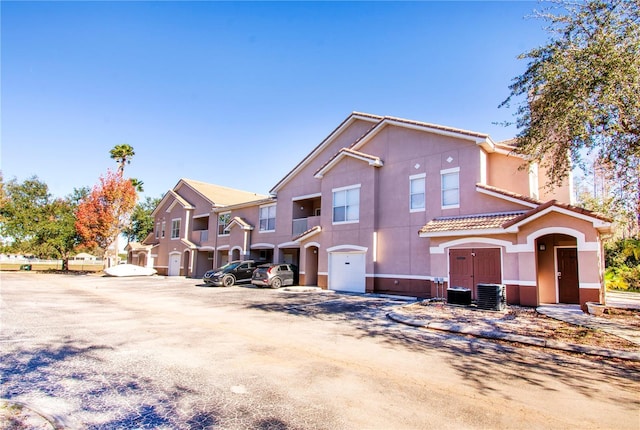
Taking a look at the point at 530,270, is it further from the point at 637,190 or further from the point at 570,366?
the point at 570,366

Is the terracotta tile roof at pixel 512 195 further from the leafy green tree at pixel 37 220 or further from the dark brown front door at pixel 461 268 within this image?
the leafy green tree at pixel 37 220

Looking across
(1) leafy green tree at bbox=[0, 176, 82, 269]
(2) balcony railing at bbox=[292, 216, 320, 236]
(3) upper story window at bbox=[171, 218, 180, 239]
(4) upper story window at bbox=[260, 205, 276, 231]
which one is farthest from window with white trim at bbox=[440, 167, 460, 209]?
(1) leafy green tree at bbox=[0, 176, 82, 269]

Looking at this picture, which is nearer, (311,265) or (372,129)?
(372,129)

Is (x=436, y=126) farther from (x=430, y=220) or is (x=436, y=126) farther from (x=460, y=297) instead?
(x=460, y=297)

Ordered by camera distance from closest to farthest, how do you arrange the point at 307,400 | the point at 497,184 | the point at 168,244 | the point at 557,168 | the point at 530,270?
1. the point at 307,400
2. the point at 557,168
3. the point at 530,270
4. the point at 497,184
5. the point at 168,244

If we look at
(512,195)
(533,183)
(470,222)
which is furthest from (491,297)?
(533,183)

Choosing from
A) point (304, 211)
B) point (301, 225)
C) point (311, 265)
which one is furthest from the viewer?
point (304, 211)

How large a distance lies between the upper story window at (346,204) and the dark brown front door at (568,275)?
9743 millimetres

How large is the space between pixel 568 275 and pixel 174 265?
33.5 meters

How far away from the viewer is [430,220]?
702 inches

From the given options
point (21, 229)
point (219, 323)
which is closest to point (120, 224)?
point (21, 229)

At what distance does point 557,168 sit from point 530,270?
3.99 meters

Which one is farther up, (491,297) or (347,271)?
(347,271)

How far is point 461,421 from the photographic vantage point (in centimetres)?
440
